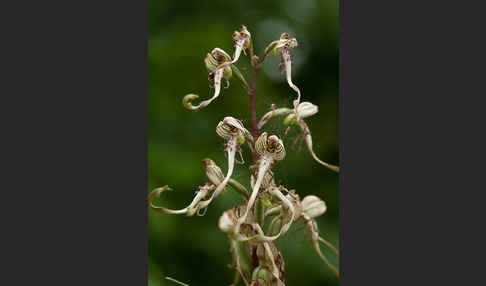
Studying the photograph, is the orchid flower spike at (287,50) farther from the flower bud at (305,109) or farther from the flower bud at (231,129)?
the flower bud at (231,129)

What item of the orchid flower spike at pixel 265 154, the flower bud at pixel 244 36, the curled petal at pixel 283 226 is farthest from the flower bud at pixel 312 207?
the flower bud at pixel 244 36

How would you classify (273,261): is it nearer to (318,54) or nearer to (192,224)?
(192,224)

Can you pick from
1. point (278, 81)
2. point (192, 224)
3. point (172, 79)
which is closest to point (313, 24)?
point (278, 81)

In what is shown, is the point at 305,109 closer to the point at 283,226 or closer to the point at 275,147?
the point at 275,147

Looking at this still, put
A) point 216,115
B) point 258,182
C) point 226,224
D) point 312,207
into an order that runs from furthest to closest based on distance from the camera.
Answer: point 216,115
point 312,207
point 258,182
point 226,224

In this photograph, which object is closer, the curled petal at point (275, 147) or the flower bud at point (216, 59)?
the curled petal at point (275, 147)

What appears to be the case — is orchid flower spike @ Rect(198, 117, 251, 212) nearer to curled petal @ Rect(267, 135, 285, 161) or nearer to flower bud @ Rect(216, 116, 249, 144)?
flower bud @ Rect(216, 116, 249, 144)

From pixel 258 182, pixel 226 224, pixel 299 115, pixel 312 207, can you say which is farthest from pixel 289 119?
pixel 226 224
